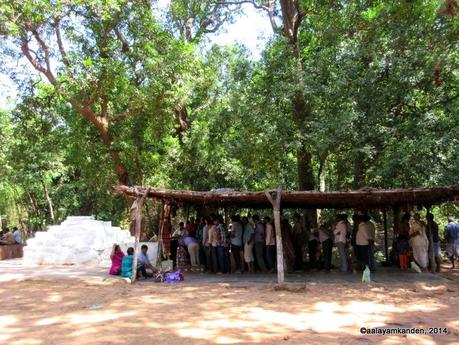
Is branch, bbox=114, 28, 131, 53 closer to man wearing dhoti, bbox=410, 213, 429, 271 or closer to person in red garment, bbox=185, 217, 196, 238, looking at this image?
person in red garment, bbox=185, 217, 196, 238

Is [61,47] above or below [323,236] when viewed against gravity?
above

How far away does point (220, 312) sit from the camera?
7.64 meters

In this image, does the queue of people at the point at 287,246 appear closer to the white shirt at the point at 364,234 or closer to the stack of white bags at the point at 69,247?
the white shirt at the point at 364,234

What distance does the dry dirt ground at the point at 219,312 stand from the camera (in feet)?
20.1

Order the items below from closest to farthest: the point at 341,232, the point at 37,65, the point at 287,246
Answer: the point at 341,232 → the point at 287,246 → the point at 37,65

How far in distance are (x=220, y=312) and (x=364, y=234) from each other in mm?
5102

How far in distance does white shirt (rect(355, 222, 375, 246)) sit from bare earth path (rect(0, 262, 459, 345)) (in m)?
1.55

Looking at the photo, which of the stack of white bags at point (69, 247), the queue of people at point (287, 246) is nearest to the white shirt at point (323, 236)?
the queue of people at point (287, 246)

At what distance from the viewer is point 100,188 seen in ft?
68.8

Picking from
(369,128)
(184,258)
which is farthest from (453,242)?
(184,258)

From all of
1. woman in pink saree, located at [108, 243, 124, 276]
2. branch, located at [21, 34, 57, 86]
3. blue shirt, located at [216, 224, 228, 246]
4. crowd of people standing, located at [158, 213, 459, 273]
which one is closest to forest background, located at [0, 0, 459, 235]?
branch, located at [21, 34, 57, 86]

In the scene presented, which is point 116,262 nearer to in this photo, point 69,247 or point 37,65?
point 69,247

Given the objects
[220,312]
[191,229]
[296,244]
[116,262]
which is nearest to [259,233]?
[296,244]

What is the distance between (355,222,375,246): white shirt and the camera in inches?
442
